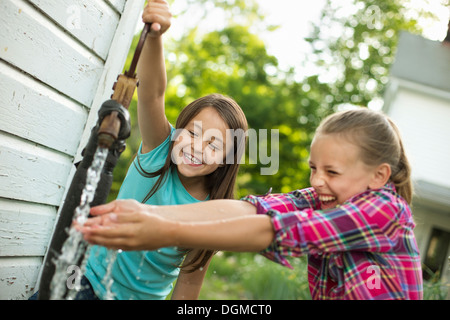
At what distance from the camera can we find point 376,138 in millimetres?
1810

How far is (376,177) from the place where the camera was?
1794 millimetres

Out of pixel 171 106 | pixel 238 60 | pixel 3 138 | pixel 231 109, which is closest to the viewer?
pixel 3 138

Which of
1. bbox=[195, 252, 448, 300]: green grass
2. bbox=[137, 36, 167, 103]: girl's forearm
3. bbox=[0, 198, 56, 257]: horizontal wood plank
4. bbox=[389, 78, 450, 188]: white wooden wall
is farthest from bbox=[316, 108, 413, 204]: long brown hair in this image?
bbox=[389, 78, 450, 188]: white wooden wall

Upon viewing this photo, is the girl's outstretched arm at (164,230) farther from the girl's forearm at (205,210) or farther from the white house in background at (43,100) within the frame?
the white house in background at (43,100)

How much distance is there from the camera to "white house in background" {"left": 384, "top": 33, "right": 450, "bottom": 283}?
12156 mm

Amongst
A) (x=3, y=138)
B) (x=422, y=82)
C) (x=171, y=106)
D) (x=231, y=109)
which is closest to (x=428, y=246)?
(x=422, y=82)

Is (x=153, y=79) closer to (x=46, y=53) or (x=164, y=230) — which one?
(x=46, y=53)

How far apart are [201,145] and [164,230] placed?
866 millimetres

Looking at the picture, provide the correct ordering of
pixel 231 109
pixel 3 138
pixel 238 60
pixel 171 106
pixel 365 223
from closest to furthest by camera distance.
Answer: pixel 365 223 → pixel 3 138 → pixel 231 109 → pixel 171 106 → pixel 238 60

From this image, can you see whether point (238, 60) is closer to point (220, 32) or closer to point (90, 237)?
point (220, 32)

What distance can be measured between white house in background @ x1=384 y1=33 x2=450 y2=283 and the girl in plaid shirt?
425 inches

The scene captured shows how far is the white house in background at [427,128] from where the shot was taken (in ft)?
39.9

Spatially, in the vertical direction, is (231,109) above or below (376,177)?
above
